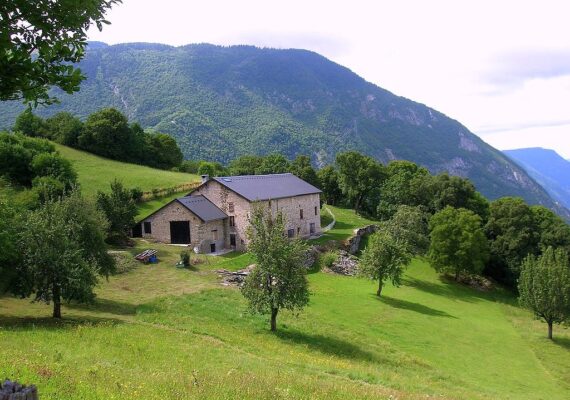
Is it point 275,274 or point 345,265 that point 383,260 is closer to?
point 345,265

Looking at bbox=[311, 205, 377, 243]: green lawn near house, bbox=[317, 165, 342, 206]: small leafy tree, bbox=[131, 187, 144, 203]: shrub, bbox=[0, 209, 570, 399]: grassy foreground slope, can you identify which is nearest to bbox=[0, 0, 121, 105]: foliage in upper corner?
bbox=[0, 209, 570, 399]: grassy foreground slope

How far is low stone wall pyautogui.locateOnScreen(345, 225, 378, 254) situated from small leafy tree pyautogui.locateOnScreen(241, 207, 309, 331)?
3039cm

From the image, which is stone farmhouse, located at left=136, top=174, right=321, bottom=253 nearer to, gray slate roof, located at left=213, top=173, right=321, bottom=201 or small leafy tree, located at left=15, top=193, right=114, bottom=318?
gray slate roof, located at left=213, top=173, right=321, bottom=201

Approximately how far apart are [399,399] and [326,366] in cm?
689

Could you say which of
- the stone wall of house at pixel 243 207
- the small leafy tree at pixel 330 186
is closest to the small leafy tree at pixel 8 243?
the stone wall of house at pixel 243 207

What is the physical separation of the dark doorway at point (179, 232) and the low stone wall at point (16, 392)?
45.2 m

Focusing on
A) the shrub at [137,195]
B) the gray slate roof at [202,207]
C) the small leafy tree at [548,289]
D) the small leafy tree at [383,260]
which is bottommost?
the small leafy tree at [548,289]

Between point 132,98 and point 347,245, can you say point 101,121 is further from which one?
point 132,98

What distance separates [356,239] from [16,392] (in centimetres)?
5749

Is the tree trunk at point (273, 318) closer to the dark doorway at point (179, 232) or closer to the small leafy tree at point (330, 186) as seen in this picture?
the dark doorway at point (179, 232)

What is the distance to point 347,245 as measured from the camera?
5838 cm

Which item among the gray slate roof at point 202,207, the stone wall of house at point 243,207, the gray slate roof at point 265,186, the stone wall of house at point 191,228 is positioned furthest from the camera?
the gray slate roof at point 265,186

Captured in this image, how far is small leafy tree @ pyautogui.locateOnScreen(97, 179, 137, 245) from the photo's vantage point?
4688cm

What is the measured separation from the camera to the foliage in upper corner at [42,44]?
6.97 metres
